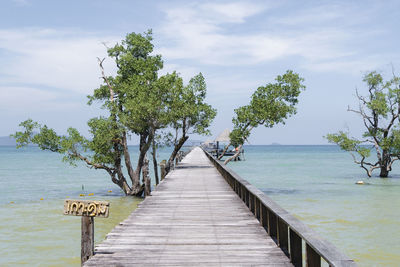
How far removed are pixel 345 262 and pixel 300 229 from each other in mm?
1449

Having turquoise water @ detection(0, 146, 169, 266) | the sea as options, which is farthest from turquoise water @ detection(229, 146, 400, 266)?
turquoise water @ detection(0, 146, 169, 266)

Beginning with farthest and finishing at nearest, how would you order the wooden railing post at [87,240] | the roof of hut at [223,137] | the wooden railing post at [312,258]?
the roof of hut at [223,137]
the wooden railing post at [87,240]
the wooden railing post at [312,258]

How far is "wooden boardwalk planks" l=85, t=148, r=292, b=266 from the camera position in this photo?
266 inches

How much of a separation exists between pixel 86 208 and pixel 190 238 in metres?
Result: 2.24

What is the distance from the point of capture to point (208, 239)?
8.10 metres

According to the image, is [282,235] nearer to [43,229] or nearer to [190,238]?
[190,238]

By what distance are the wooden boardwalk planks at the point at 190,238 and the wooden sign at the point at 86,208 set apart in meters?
0.72

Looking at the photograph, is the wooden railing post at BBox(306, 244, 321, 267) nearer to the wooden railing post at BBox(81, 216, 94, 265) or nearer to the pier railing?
the pier railing

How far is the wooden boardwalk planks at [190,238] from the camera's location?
6.76 metres

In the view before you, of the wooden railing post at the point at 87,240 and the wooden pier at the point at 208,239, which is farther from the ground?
the wooden railing post at the point at 87,240

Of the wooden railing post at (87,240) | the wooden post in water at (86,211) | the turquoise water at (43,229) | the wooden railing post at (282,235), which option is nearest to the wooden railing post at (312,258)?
the wooden railing post at (282,235)

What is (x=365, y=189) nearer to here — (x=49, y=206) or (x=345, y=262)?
(x=49, y=206)

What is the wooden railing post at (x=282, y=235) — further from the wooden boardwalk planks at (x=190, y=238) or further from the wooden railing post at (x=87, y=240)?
the wooden railing post at (x=87, y=240)

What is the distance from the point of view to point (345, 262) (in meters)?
4.28
